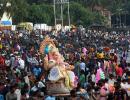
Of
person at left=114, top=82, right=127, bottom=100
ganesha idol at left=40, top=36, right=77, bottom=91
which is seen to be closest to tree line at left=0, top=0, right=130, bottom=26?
ganesha idol at left=40, top=36, right=77, bottom=91

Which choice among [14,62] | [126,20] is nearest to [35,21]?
[126,20]

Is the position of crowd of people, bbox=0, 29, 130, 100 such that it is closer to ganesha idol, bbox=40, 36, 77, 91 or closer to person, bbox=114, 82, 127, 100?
person, bbox=114, 82, 127, 100

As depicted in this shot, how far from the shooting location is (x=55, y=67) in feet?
51.0

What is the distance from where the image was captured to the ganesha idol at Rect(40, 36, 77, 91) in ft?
50.9

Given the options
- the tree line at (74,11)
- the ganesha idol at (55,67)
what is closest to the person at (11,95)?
the ganesha idol at (55,67)

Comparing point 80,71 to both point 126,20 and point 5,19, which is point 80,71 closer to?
point 5,19

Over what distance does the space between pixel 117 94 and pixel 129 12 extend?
87217 mm

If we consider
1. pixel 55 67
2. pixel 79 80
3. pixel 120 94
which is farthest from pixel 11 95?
pixel 79 80

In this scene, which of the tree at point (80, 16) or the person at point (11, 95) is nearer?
the person at point (11, 95)

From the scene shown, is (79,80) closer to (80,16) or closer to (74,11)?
(80,16)

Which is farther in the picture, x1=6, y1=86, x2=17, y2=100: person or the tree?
the tree

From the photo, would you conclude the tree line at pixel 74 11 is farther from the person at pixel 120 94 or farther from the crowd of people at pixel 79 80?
the person at pixel 120 94

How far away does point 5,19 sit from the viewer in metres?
61.6

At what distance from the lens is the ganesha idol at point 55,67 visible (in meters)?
15.5
